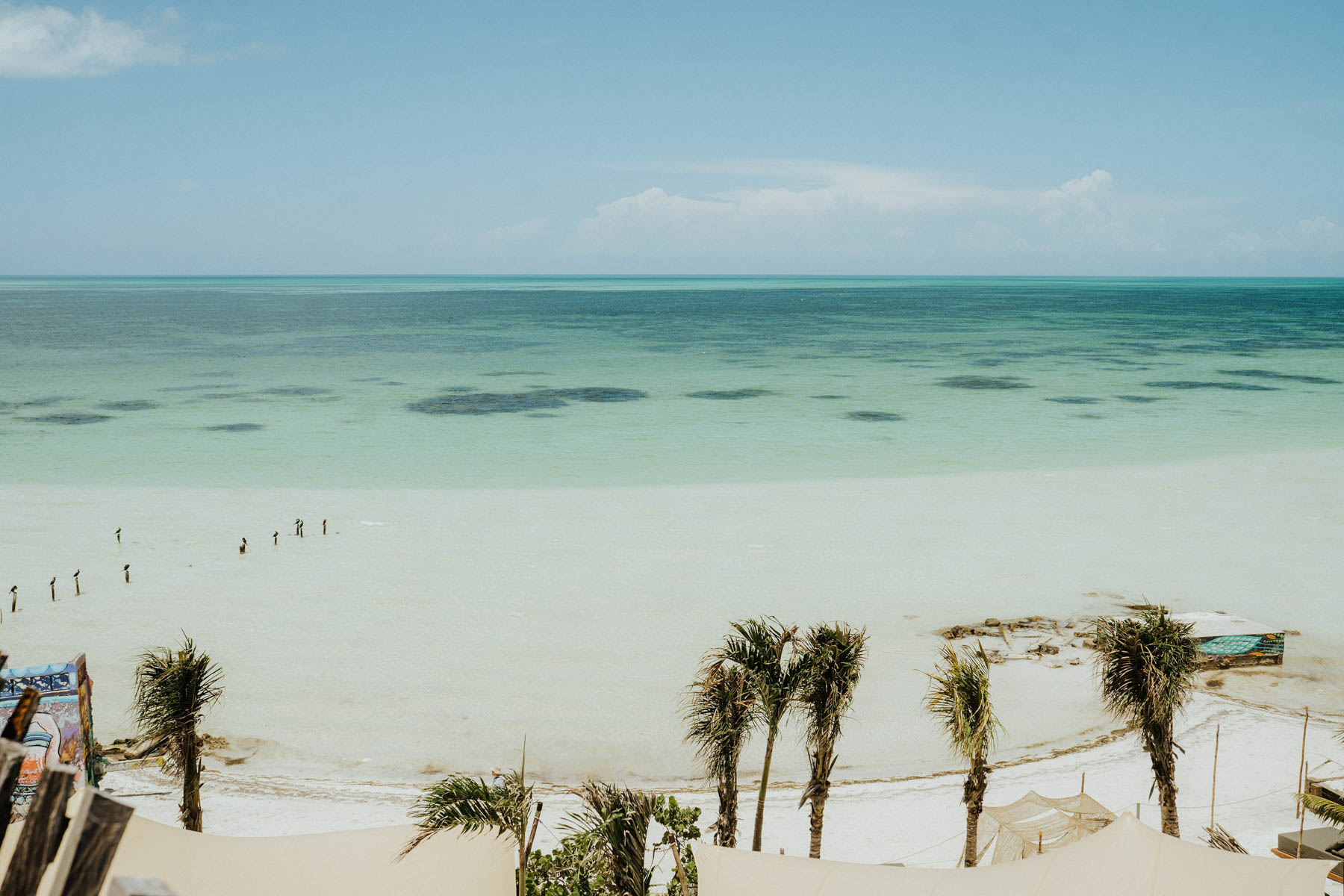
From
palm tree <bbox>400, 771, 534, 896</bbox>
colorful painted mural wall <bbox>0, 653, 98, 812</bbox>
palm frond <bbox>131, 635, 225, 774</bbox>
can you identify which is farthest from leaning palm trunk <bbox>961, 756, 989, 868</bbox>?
colorful painted mural wall <bbox>0, 653, 98, 812</bbox>

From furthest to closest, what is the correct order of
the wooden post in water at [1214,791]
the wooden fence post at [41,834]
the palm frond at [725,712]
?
the wooden post in water at [1214,791]
the palm frond at [725,712]
the wooden fence post at [41,834]

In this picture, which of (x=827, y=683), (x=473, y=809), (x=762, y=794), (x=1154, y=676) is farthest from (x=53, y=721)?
(x=1154, y=676)

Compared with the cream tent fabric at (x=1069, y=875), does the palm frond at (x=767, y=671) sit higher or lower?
higher

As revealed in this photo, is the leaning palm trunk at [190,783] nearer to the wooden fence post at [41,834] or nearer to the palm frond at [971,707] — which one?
the palm frond at [971,707]

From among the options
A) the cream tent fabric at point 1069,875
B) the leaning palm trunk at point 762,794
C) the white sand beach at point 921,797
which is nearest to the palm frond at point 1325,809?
the cream tent fabric at point 1069,875

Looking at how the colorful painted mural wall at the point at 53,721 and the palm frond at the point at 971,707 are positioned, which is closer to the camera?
the palm frond at the point at 971,707

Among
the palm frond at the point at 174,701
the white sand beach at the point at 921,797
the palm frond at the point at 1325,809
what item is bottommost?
the white sand beach at the point at 921,797

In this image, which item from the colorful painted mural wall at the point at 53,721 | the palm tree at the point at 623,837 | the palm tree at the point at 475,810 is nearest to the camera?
the palm tree at the point at 475,810
